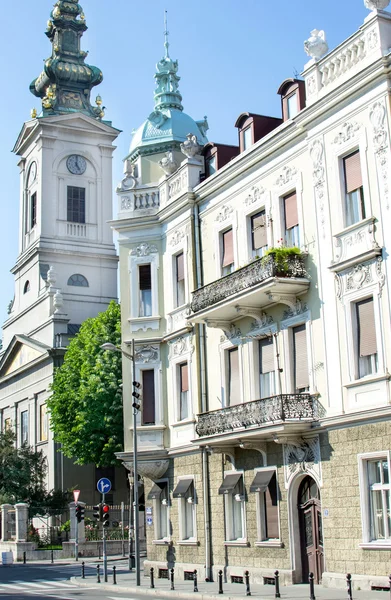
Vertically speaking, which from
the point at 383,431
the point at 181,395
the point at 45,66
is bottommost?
the point at 383,431

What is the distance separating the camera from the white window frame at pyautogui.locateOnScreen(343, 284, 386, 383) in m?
20.4

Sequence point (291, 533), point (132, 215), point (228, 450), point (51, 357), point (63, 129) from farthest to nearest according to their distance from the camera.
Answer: point (63, 129) < point (51, 357) < point (132, 215) < point (228, 450) < point (291, 533)

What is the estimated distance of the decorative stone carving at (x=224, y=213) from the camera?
2769 cm

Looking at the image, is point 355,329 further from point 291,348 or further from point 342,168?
point 342,168

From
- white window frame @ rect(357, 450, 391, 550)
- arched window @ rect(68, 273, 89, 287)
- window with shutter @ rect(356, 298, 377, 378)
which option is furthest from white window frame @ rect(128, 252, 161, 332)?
arched window @ rect(68, 273, 89, 287)

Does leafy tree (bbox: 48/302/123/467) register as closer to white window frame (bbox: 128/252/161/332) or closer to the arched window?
the arched window

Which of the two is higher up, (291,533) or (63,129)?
(63,129)

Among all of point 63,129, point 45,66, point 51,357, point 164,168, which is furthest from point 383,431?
point 45,66

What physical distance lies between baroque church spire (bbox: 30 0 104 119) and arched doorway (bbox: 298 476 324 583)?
5109 cm

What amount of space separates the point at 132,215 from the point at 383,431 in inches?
581

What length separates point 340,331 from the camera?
21.9 metres

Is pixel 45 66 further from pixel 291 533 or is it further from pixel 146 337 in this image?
pixel 291 533

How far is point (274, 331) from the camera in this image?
24.7 meters

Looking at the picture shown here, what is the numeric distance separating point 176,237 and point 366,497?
12885 mm
